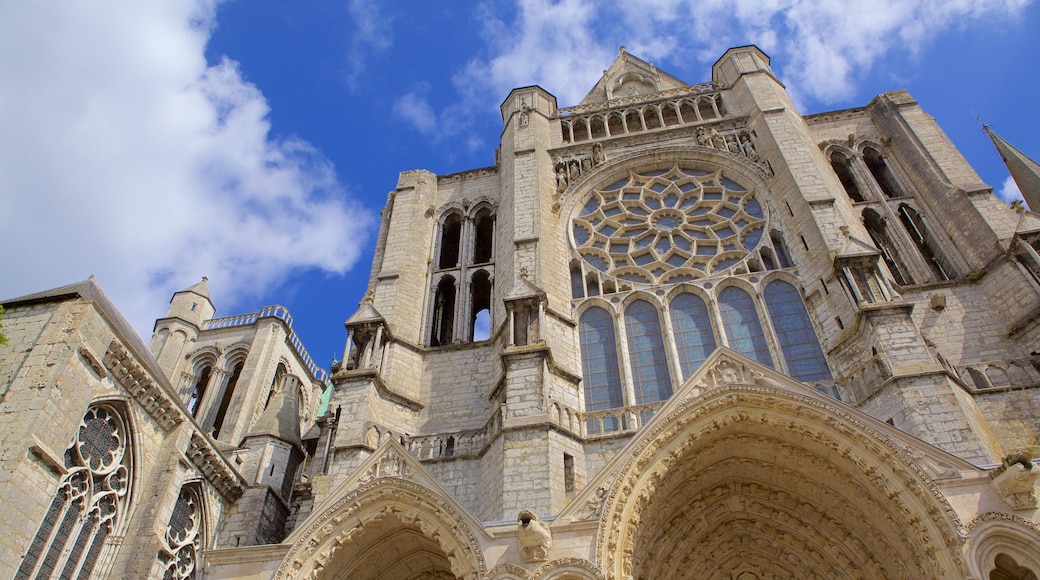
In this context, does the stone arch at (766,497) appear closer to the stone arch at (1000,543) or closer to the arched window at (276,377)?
the stone arch at (1000,543)

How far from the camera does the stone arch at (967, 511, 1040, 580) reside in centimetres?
651

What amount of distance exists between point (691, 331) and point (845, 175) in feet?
21.2

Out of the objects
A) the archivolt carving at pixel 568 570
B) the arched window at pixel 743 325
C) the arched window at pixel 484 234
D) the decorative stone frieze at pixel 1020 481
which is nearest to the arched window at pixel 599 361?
the arched window at pixel 743 325

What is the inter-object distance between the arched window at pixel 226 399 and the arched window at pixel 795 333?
54.9 feet

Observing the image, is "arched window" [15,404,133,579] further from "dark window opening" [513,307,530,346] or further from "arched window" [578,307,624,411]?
"arched window" [578,307,624,411]

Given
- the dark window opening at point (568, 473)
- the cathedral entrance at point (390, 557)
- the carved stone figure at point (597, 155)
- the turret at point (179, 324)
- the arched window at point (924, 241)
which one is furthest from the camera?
the turret at point (179, 324)

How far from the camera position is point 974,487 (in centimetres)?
706

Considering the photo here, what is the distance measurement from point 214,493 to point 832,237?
11.2m

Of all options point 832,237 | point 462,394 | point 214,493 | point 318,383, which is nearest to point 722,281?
point 832,237

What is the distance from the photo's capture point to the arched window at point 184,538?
996cm

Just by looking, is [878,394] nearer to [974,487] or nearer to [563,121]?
[974,487]

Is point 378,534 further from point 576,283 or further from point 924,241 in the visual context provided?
point 924,241

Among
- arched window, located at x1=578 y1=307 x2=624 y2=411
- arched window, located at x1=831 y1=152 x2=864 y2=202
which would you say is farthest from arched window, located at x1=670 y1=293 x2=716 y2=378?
arched window, located at x1=831 y1=152 x2=864 y2=202

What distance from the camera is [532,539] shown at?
713cm
